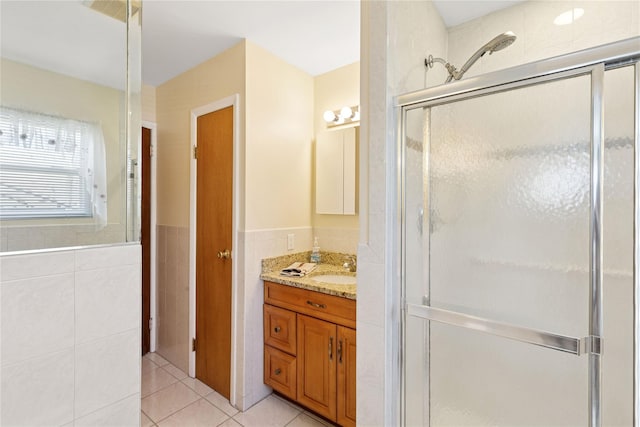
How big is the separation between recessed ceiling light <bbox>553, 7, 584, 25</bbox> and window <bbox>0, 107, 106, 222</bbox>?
84.3 inches

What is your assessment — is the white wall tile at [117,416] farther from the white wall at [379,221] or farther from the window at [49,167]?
the white wall at [379,221]

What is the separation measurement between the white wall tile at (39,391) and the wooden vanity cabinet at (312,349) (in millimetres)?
1185

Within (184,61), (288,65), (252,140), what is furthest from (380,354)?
(184,61)

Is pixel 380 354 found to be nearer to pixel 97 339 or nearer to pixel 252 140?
pixel 97 339

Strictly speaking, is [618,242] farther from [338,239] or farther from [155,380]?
[155,380]

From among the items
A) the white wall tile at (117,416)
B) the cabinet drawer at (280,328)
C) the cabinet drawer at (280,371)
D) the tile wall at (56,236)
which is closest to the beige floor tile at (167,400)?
the cabinet drawer at (280,371)

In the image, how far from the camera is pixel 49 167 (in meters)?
0.86

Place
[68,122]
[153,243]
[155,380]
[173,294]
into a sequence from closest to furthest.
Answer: [68,122], [155,380], [173,294], [153,243]

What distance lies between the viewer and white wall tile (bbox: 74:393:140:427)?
879 millimetres

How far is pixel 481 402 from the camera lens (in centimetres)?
114

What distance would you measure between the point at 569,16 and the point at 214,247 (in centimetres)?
252

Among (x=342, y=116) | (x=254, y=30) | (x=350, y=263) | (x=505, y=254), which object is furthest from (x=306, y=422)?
(x=254, y=30)

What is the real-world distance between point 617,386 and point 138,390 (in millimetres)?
1499

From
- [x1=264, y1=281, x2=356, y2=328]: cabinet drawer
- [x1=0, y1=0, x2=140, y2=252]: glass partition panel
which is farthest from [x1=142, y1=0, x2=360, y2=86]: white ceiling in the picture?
[x1=264, y1=281, x2=356, y2=328]: cabinet drawer
